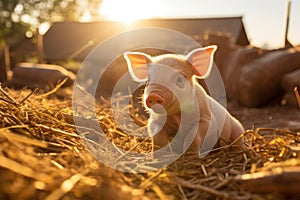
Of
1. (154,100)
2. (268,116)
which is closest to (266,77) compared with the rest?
(268,116)

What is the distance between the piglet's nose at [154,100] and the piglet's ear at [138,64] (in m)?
0.52

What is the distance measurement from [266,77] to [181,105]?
267 inches

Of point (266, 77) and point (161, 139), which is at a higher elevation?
point (161, 139)

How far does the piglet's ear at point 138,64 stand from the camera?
11.4ft

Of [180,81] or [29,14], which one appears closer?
[180,81]

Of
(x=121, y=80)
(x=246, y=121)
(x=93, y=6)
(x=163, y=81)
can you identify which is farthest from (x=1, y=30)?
(x=163, y=81)

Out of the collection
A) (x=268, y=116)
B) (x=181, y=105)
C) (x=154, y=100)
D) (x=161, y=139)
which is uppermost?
(x=154, y=100)

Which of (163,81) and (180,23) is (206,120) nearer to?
(163,81)

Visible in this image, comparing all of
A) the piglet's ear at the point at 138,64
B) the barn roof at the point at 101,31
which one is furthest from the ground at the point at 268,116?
the barn roof at the point at 101,31

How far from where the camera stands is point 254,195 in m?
1.62

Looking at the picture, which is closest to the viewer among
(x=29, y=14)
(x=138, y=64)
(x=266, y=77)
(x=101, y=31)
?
(x=138, y=64)

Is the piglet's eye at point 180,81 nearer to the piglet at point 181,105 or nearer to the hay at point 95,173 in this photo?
the piglet at point 181,105

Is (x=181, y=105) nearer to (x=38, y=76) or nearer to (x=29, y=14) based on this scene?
(x=38, y=76)

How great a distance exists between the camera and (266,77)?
9469 millimetres
